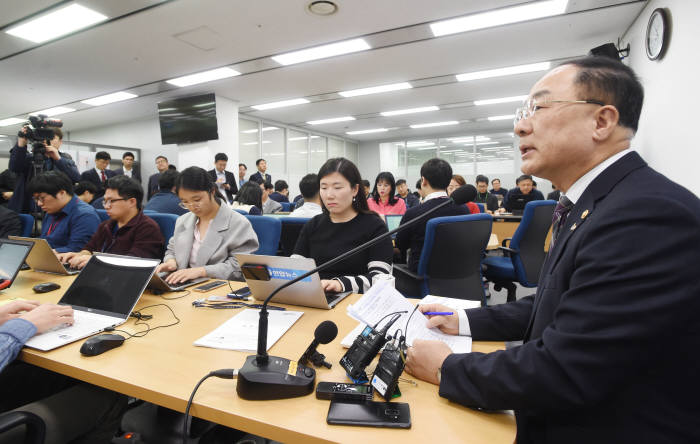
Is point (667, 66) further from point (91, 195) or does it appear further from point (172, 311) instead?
point (91, 195)

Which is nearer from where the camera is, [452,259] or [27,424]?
[27,424]

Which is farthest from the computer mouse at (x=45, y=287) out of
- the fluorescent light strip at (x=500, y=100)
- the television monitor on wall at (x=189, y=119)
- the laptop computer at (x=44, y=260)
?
the fluorescent light strip at (x=500, y=100)

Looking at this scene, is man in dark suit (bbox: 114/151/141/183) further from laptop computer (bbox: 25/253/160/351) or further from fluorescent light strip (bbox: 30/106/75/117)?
laptop computer (bbox: 25/253/160/351)

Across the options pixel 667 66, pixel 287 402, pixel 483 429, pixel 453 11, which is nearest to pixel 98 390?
pixel 287 402

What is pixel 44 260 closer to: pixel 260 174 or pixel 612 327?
pixel 612 327

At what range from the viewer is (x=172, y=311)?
128 centimetres

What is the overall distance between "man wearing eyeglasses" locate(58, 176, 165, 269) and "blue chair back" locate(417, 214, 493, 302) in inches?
66.3

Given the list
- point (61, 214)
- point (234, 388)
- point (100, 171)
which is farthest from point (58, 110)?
point (234, 388)

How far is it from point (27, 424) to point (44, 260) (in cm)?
130

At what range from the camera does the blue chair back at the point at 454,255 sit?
6.72 ft

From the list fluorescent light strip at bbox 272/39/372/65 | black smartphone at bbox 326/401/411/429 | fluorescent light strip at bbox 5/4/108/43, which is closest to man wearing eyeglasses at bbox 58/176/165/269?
black smartphone at bbox 326/401/411/429

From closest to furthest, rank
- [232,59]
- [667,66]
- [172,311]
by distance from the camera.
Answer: [172,311] < [667,66] < [232,59]

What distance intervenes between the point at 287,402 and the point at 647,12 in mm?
4986

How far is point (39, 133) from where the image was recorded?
3.19m
